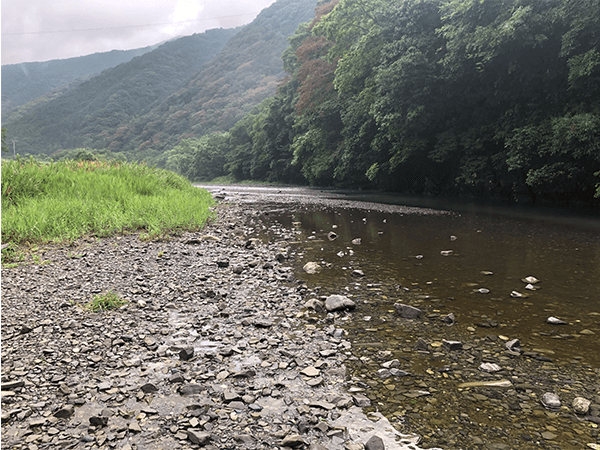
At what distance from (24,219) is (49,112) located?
137 m

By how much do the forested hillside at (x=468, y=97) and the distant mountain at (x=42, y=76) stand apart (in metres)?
33.3

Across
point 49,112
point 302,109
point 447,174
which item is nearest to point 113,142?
point 49,112

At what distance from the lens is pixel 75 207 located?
26.5ft

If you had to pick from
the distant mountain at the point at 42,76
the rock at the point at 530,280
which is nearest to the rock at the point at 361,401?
the rock at the point at 530,280

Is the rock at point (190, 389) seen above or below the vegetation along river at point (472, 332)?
below

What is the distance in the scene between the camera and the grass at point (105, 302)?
399 centimetres

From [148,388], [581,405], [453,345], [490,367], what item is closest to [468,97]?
[453,345]

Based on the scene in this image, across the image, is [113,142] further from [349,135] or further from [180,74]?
[349,135]

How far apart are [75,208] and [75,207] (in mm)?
42

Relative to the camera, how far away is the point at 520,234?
384 inches

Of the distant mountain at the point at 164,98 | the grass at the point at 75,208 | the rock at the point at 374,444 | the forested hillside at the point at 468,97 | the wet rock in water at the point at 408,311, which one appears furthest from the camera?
the distant mountain at the point at 164,98

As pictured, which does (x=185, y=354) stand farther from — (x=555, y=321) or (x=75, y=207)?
(x=75, y=207)

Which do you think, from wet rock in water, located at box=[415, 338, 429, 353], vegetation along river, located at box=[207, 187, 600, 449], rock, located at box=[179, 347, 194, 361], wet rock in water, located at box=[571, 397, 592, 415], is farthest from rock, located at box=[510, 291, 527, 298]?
rock, located at box=[179, 347, 194, 361]

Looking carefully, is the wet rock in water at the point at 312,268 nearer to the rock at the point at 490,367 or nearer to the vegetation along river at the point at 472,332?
the vegetation along river at the point at 472,332
